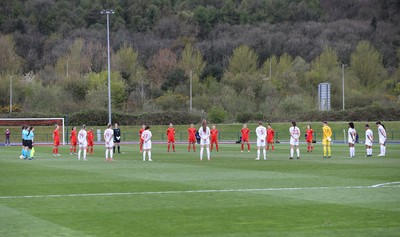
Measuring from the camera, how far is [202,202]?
19.4 m

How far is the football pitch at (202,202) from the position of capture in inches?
592

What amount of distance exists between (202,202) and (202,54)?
422ft

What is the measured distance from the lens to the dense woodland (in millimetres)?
113312

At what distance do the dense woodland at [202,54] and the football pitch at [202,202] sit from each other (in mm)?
69555

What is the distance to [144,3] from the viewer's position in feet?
582

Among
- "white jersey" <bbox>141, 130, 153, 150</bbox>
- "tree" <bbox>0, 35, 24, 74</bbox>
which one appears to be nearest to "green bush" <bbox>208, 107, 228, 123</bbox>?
"tree" <bbox>0, 35, 24, 74</bbox>

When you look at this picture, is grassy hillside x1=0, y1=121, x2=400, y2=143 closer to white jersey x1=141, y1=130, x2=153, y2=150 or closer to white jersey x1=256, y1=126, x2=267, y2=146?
white jersey x1=256, y1=126, x2=267, y2=146

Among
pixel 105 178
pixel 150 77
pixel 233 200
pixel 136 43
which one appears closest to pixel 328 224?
pixel 233 200

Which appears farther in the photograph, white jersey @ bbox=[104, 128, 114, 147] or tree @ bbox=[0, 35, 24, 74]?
tree @ bbox=[0, 35, 24, 74]

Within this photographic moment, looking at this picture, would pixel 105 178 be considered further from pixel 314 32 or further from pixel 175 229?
pixel 314 32

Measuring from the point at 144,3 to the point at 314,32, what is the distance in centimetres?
4033

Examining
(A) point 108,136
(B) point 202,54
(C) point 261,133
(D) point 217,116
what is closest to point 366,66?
(B) point 202,54

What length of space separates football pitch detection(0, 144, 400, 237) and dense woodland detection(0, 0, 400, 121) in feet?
228

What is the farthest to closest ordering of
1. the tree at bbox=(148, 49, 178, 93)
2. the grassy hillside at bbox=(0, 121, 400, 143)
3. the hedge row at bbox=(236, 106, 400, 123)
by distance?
1. the tree at bbox=(148, 49, 178, 93)
2. the hedge row at bbox=(236, 106, 400, 123)
3. the grassy hillside at bbox=(0, 121, 400, 143)
